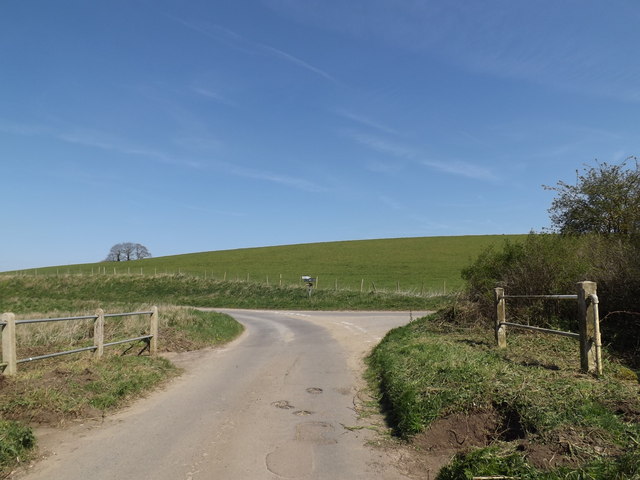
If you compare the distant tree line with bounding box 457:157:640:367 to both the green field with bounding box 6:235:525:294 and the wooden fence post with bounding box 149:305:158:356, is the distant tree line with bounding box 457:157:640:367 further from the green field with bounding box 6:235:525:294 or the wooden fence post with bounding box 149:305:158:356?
the green field with bounding box 6:235:525:294

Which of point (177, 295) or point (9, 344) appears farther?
point (177, 295)

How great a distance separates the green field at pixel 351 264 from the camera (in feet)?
144

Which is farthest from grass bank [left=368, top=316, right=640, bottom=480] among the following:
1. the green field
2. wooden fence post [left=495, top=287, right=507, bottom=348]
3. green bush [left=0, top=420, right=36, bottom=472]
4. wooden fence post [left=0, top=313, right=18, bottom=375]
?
the green field

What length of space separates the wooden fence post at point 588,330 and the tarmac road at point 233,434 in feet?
10.0

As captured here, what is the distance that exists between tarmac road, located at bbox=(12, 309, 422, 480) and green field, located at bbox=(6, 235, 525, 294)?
2817cm

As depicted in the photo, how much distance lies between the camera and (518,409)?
17.0 ft

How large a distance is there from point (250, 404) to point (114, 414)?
1931 mm

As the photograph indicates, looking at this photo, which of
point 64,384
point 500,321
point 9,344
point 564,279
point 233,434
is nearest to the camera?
point 233,434

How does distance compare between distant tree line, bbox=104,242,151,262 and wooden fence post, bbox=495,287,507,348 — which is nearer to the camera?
wooden fence post, bbox=495,287,507,348

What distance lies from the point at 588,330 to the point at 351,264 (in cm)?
5029

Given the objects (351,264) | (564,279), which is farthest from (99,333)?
(351,264)

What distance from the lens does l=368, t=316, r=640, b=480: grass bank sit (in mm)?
4039

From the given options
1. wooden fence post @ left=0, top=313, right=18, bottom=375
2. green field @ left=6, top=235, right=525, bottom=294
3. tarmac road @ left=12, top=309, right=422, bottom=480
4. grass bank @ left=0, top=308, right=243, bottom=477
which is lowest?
tarmac road @ left=12, top=309, right=422, bottom=480

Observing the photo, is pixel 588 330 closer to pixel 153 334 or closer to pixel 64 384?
pixel 64 384
